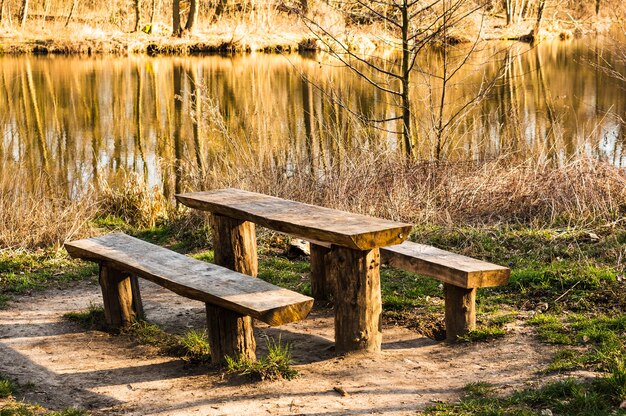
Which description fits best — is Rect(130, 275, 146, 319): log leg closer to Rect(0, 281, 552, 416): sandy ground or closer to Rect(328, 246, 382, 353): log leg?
Rect(0, 281, 552, 416): sandy ground

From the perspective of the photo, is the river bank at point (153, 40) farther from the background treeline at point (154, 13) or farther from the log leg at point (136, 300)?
the log leg at point (136, 300)

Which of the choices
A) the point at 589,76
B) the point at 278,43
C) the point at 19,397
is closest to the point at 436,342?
the point at 19,397

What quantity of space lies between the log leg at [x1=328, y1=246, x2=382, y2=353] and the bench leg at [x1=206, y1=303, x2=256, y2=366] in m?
0.53

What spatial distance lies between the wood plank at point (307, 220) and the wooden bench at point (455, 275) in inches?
15.9

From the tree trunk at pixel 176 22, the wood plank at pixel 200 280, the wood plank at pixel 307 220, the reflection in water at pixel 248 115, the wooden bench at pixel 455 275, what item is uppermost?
the tree trunk at pixel 176 22

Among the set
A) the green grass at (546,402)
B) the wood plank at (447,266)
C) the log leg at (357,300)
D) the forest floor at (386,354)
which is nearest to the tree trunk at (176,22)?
the forest floor at (386,354)

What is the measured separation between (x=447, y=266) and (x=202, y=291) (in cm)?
145

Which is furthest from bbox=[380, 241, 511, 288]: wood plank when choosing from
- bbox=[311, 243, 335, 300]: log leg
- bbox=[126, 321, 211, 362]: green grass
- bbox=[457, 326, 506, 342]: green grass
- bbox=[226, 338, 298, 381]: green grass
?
bbox=[126, 321, 211, 362]: green grass

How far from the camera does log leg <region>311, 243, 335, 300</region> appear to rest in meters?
6.18

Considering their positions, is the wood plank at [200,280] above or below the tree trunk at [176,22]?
below

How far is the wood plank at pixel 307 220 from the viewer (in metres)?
4.61

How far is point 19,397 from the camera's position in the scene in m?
4.48

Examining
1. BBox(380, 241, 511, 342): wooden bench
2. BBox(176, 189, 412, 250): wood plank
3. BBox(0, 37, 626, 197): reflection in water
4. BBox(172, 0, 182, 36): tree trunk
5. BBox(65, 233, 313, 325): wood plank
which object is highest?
BBox(172, 0, 182, 36): tree trunk

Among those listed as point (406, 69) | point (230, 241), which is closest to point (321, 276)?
point (230, 241)
